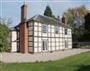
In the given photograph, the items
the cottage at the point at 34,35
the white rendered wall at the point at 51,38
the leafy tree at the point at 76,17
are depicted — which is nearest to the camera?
the cottage at the point at 34,35

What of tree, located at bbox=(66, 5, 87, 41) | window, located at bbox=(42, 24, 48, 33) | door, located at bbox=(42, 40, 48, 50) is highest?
tree, located at bbox=(66, 5, 87, 41)

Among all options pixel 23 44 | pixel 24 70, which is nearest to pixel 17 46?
pixel 23 44

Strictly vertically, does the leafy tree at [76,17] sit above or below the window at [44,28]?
Result: above

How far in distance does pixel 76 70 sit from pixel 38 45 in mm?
24066

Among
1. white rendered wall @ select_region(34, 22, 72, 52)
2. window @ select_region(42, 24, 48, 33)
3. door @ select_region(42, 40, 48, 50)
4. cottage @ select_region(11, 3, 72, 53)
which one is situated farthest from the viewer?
window @ select_region(42, 24, 48, 33)

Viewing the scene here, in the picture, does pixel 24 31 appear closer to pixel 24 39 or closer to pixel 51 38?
pixel 24 39

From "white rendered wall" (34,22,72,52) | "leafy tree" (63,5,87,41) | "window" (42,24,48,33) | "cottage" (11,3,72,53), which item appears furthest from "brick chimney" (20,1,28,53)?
"leafy tree" (63,5,87,41)

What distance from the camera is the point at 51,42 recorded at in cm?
4944

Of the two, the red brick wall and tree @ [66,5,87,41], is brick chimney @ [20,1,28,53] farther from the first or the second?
tree @ [66,5,87,41]

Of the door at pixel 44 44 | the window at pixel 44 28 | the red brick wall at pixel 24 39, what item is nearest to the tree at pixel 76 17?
the window at pixel 44 28

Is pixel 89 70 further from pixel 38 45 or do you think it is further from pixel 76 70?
pixel 38 45

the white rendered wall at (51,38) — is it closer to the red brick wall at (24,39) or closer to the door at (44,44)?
the door at (44,44)

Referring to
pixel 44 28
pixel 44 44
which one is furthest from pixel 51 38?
pixel 44 28

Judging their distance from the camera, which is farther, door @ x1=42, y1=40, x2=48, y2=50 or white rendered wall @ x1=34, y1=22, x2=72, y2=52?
door @ x1=42, y1=40, x2=48, y2=50
